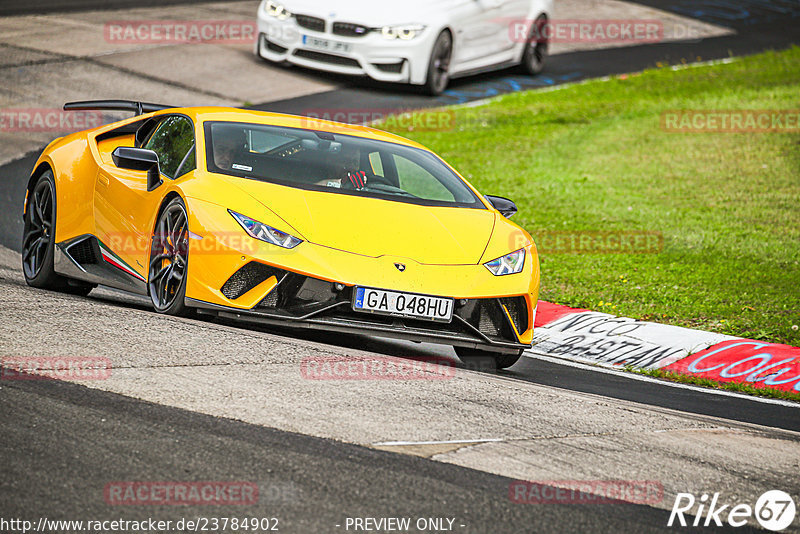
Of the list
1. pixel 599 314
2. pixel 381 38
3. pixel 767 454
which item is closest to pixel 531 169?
pixel 381 38

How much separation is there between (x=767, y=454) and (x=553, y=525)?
168 cm

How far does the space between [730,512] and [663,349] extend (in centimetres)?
421

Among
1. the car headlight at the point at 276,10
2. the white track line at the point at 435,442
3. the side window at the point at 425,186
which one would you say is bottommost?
the white track line at the point at 435,442

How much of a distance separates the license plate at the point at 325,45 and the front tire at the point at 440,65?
4.19ft

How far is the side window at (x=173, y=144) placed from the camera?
279 inches

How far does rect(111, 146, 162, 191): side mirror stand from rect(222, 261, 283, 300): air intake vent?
118 centimetres

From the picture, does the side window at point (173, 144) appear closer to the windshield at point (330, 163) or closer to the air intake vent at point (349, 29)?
the windshield at point (330, 163)

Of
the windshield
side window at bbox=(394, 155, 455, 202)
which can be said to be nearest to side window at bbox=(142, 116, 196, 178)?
the windshield

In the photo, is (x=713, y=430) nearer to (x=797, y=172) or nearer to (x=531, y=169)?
(x=531, y=169)

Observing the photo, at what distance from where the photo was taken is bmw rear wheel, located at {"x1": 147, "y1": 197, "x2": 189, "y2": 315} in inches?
251

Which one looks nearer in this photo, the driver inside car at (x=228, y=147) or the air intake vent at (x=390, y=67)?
the driver inside car at (x=228, y=147)

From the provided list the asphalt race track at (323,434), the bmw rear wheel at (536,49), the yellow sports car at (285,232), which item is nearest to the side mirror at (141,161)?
the yellow sports car at (285,232)

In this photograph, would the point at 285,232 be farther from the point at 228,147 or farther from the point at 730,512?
the point at 730,512

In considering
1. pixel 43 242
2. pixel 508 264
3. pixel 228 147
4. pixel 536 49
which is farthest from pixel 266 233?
pixel 536 49
